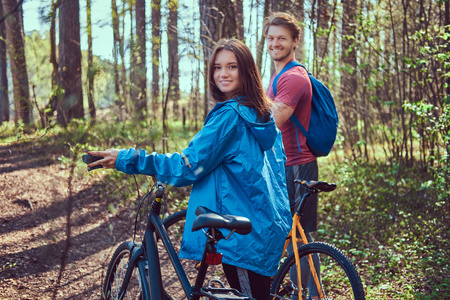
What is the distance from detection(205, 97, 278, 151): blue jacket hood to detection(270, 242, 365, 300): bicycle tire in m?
0.94

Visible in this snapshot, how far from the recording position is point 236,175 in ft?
7.07

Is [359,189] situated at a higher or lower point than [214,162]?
lower

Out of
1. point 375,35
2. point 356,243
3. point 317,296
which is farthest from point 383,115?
point 317,296

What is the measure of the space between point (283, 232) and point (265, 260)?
0.57ft

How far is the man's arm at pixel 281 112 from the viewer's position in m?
2.95

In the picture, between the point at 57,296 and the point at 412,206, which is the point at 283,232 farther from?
the point at 412,206

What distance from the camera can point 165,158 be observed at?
2.12 metres

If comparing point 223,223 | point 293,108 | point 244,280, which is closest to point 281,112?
point 293,108

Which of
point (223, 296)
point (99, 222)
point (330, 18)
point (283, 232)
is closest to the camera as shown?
point (223, 296)

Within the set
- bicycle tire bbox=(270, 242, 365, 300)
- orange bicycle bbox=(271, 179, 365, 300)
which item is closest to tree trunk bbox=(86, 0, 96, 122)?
orange bicycle bbox=(271, 179, 365, 300)

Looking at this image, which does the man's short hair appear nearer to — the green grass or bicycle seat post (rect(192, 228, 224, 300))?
the green grass

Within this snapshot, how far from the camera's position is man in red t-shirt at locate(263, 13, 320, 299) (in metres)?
2.99

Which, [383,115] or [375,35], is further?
[383,115]

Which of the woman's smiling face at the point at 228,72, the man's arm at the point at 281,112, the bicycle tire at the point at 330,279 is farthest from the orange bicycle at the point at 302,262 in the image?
the woman's smiling face at the point at 228,72
